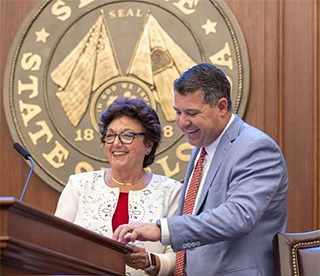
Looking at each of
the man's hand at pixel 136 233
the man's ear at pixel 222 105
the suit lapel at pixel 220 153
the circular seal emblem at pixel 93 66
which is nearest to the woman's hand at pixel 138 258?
the man's hand at pixel 136 233

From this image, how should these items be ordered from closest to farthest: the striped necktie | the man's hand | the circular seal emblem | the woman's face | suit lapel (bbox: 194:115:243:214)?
the man's hand → suit lapel (bbox: 194:115:243:214) → the striped necktie → the woman's face → the circular seal emblem

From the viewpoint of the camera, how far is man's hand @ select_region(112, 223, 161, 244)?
3039 mm

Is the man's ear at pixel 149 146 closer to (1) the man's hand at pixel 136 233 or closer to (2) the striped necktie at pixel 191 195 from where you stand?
(2) the striped necktie at pixel 191 195

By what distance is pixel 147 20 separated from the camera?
511cm

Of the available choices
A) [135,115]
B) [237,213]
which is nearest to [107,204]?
[135,115]

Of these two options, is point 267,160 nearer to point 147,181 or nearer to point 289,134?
point 147,181

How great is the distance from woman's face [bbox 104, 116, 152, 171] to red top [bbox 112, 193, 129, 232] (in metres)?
0.14

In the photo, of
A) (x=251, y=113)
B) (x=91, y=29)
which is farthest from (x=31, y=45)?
(x=251, y=113)

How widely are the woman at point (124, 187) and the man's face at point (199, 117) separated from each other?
50cm

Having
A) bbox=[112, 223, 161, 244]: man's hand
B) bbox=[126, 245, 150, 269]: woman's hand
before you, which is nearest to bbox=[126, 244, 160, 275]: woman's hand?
bbox=[126, 245, 150, 269]: woman's hand

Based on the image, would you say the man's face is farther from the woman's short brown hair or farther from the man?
the woman's short brown hair

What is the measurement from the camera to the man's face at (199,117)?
3.37m

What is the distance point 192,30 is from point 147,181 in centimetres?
139

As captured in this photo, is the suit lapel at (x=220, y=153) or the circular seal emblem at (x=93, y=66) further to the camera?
the circular seal emblem at (x=93, y=66)
